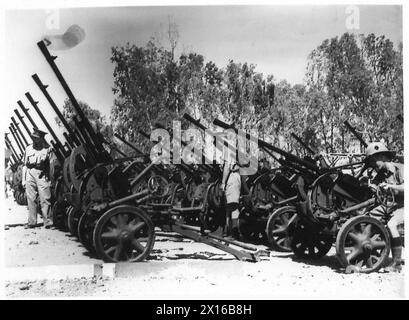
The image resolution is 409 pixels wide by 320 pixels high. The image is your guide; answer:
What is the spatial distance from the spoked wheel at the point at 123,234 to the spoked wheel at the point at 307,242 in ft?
8.36

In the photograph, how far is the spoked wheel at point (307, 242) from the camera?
9.02m

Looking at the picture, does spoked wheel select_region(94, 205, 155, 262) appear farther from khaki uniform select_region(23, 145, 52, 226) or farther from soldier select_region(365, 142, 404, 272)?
khaki uniform select_region(23, 145, 52, 226)

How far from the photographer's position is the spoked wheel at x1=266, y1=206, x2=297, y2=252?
9.62 m

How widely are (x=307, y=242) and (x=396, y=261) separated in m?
1.56

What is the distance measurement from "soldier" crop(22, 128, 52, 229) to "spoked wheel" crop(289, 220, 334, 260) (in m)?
5.72

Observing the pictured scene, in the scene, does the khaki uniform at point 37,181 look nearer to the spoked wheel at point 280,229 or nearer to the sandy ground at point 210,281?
the sandy ground at point 210,281

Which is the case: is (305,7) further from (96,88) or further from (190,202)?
(190,202)

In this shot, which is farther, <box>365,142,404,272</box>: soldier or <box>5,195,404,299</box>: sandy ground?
<box>365,142,404,272</box>: soldier

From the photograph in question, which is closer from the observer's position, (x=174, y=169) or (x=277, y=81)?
(x=277, y=81)

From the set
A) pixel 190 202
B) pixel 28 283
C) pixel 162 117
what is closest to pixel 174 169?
pixel 190 202

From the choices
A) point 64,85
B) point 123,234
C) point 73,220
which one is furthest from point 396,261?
point 64,85

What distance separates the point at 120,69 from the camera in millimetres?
9648

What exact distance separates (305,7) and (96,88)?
3.89 m

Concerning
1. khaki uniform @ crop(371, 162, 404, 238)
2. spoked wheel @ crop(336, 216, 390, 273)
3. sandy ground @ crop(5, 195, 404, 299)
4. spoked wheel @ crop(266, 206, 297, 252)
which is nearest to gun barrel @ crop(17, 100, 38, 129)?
sandy ground @ crop(5, 195, 404, 299)
